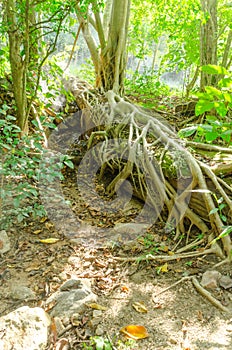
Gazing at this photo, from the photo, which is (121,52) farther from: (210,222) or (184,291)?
(184,291)

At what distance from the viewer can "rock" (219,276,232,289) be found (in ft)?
7.45

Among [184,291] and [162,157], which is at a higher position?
[162,157]

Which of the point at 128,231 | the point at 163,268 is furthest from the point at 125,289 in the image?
the point at 128,231

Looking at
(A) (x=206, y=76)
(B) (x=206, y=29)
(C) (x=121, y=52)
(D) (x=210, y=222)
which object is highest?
(B) (x=206, y=29)

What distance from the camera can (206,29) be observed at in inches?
213

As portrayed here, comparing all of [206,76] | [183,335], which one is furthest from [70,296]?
[206,76]

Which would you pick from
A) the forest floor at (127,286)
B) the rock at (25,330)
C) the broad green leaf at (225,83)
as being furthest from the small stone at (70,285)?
the broad green leaf at (225,83)

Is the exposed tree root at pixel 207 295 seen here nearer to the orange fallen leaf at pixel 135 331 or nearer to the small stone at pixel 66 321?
the orange fallen leaf at pixel 135 331

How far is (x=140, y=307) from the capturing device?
7.11 feet

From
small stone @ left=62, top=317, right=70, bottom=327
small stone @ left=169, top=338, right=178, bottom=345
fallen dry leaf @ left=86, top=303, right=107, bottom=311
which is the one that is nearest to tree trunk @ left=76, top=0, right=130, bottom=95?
fallen dry leaf @ left=86, top=303, right=107, bottom=311

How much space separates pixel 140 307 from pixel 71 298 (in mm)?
515

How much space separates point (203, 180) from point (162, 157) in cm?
64

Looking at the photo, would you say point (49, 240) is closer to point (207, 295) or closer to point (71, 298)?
point (71, 298)

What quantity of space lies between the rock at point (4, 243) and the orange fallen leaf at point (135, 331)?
139 centimetres
